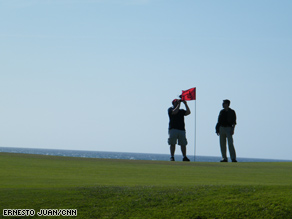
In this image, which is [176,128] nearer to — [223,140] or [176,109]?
[176,109]

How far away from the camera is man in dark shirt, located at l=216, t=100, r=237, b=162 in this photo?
23.1 metres

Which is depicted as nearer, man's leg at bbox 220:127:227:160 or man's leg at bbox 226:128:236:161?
man's leg at bbox 226:128:236:161

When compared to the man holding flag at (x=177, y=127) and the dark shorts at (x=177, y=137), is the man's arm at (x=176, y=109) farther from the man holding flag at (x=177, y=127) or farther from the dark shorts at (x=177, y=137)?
the dark shorts at (x=177, y=137)

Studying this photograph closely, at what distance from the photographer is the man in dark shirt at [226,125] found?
23094mm

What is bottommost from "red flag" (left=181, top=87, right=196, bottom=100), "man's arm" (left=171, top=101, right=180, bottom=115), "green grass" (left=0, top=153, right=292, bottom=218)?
"green grass" (left=0, top=153, right=292, bottom=218)

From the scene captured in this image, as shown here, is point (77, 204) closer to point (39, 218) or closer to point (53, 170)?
point (39, 218)

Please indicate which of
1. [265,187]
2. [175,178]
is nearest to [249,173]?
[175,178]

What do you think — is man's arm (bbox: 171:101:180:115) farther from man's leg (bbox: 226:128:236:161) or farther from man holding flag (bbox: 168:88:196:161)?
man's leg (bbox: 226:128:236:161)

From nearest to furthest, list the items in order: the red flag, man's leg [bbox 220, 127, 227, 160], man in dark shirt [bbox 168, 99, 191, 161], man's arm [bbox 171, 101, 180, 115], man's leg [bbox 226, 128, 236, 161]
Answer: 1. man's arm [bbox 171, 101, 180, 115]
2. man in dark shirt [bbox 168, 99, 191, 161]
3. man's leg [bbox 226, 128, 236, 161]
4. man's leg [bbox 220, 127, 227, 160]
5. the red flag

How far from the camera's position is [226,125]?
23.4 m

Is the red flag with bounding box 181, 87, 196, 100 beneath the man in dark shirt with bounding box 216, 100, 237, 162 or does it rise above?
above

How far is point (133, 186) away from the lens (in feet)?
42.9

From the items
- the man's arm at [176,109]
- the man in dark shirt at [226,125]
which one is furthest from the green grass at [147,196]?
the man in dark shirt at [226,125]

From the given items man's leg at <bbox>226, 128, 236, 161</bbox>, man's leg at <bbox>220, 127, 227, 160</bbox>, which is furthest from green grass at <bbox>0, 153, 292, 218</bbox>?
man's leg at <bbox>220, 127, 227, 160</bbox>
